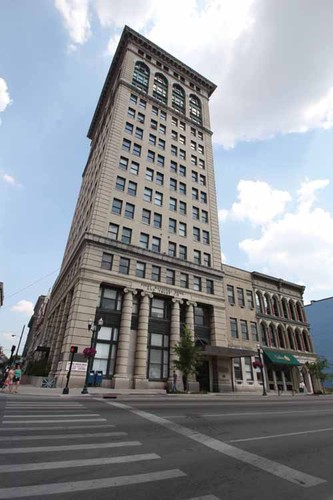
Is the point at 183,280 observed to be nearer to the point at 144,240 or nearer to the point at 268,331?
the point at 144,240

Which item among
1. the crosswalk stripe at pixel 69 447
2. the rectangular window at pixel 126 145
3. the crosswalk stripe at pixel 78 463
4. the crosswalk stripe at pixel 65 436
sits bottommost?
the crosswalk stripe at pixel 78 463

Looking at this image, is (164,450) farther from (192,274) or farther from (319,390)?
(319,390)

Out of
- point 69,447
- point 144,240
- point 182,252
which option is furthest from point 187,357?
point 69,447

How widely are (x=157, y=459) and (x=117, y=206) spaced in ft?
95.5

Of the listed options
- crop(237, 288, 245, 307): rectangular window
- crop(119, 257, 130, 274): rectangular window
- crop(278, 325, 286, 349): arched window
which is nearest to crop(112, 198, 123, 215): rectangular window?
crop(119, 257, 130, 274): rectangular window

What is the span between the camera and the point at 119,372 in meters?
25.5

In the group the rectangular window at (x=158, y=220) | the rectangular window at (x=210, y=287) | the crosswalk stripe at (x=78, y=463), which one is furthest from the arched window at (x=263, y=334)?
the crosswalk stripe at (x=78, y=463)

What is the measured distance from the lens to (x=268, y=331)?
39.2 m

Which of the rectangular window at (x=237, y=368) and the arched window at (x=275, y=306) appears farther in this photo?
the arched window at (x=275, y=306)

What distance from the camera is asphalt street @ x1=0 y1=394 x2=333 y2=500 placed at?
449cm

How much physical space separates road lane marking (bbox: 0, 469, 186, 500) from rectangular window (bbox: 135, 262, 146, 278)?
1013 inches

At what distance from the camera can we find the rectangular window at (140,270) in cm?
3080

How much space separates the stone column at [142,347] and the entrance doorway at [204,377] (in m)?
7.59

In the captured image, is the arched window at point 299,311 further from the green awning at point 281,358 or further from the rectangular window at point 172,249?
the rectangular window at point 172,249
